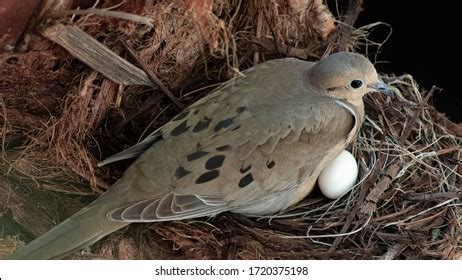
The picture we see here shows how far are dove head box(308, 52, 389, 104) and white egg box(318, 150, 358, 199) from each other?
0.51 ft

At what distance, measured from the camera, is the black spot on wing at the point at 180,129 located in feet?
6.20

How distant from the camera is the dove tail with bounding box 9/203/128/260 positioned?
1.76 meters

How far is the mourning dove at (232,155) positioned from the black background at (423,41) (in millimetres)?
438

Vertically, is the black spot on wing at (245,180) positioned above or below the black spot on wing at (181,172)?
below

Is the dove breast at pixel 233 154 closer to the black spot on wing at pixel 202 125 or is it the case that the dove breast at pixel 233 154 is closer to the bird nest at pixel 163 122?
the black spot on wing at pixel 202 125

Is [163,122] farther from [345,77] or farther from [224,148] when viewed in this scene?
[345,77]

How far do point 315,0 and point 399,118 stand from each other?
1.33 feet

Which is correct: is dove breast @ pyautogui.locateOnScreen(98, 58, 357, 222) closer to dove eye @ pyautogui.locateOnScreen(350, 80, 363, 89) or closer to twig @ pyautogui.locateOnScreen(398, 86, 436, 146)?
dove eye @ pyautogui.locateOnScreen(350, 80, 363, 89)

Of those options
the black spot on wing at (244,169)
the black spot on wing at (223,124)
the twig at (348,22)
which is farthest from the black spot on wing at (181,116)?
the twig at (348,22)

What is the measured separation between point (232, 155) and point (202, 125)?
0.11 m

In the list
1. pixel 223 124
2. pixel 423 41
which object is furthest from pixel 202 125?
pixel 423 41

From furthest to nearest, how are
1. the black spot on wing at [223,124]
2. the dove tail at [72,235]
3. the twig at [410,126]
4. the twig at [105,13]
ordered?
1. the twig at [410,126]
2. the black spot on wing at [223,124]
3. the dove tail at [72,235]
4. the twig at [105,13]

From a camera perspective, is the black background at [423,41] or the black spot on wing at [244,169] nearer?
the black spot on wing at [244,169]

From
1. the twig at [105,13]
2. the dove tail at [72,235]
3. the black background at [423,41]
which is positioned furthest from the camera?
the black background at [423,41]
